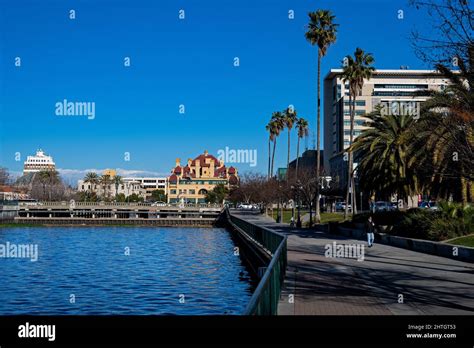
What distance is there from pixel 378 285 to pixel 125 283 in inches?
557

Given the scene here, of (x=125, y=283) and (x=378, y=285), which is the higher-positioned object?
(x=378, y=285)

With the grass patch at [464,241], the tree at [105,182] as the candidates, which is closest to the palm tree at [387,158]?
the grass patch at [464,241]

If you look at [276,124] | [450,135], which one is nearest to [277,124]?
[276,124]

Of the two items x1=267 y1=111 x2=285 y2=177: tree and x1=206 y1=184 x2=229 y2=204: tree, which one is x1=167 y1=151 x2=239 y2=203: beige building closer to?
x1=206 y1=184 x2=229 y2=204: tree

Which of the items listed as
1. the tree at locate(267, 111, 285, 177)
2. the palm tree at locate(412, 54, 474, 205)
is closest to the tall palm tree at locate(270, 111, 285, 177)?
the tree at locate(267, 111, 285, 177)

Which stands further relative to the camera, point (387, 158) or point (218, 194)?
point (218, 194)

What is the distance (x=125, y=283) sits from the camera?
89.1 feet

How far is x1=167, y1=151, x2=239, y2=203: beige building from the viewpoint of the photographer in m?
175

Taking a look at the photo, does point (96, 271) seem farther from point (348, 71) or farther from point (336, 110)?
point (336, 110)

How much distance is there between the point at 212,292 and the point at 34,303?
22.2 ft

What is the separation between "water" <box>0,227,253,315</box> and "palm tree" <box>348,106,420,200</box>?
10935mm

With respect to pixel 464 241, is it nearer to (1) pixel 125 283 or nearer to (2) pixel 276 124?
(1) pixel 125 283

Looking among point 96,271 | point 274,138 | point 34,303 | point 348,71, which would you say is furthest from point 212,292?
point 274,138

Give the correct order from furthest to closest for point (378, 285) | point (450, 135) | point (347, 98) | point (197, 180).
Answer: point (197, 180), point (347, 98), point (450, 135), point (378, 285)
